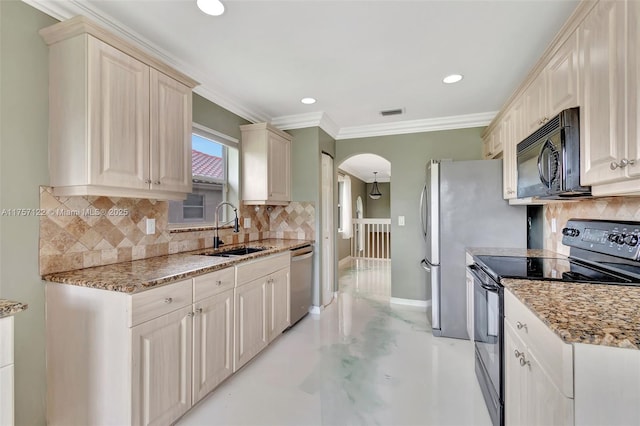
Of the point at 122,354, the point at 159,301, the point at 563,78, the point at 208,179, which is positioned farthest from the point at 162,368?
the point at 563,78

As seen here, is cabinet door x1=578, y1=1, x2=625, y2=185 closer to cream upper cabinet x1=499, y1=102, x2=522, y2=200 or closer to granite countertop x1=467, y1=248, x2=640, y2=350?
granite countertop x1=467, y1=248, x2=640, y2=350

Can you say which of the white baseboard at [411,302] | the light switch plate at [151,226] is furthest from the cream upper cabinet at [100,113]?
the white baseboard at [411,302]

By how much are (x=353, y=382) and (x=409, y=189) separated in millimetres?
2614

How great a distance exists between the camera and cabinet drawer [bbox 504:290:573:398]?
869 mm

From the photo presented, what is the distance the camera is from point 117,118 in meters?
1.67

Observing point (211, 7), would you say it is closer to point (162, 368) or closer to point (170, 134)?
point (170, 134)

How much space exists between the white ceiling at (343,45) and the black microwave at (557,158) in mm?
734

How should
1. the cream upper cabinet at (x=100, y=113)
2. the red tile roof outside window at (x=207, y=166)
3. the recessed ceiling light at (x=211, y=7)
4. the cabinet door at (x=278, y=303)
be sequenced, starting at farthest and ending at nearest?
the red tile roof outside window at (x=207, y=166) < the cabinet door at (x=278, y=303) < the recessed ceiling light at (x=211, y=7) < the cream upper cabinet at (x=100, y=113)

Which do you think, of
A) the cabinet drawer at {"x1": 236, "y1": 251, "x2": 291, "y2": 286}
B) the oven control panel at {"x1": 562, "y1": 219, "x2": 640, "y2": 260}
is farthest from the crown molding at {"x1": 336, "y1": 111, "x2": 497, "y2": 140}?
the cabinet drawer at {"x1": 236, "y1": 251, "x2": 291, "y2": 286}

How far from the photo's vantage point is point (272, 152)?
3346 millimetres

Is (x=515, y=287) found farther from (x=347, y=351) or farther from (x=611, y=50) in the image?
(x=347, y=351)

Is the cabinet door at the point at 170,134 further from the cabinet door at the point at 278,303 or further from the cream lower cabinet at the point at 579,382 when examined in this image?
the cream lower cabinet at the point at 579,382

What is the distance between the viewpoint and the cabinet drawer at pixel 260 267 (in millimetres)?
2268

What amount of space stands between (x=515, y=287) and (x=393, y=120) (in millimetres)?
2945
